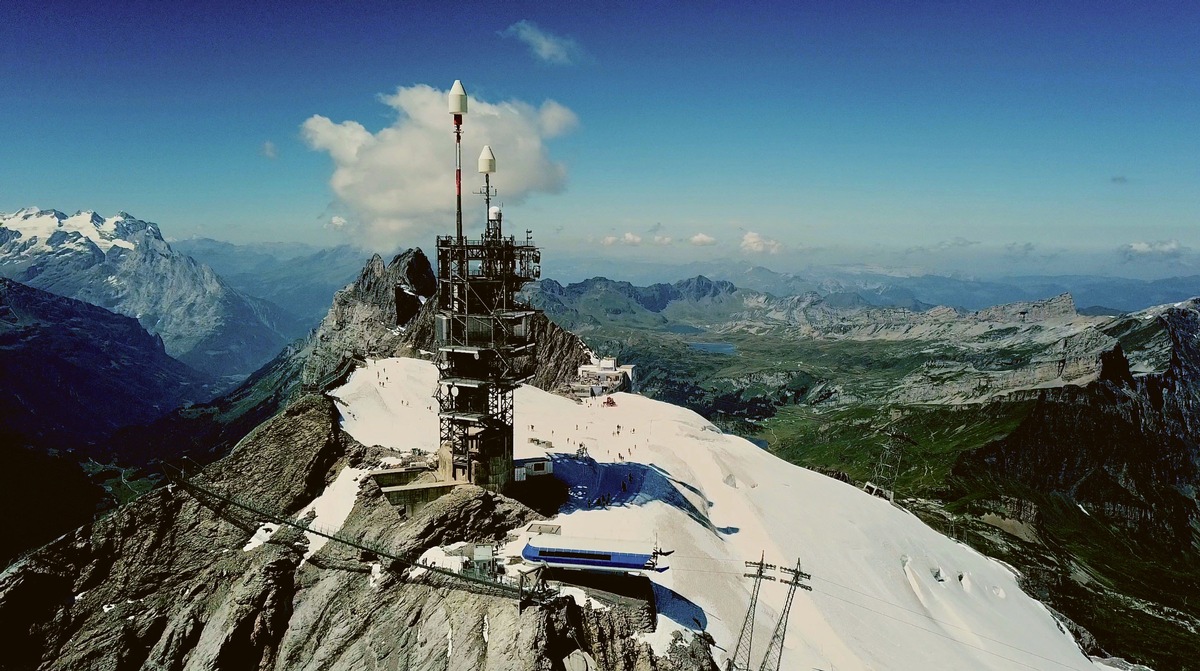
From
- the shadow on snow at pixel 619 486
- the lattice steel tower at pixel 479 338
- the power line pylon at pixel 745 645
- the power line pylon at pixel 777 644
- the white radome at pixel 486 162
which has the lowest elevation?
the power line pylon at pixel 777 644

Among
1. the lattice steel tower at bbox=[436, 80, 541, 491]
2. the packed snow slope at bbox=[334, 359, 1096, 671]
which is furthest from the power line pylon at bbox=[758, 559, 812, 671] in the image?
the lattice steel tower at bbox=[436, 80, 541, 491]

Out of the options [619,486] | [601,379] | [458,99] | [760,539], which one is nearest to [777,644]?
[760,539]

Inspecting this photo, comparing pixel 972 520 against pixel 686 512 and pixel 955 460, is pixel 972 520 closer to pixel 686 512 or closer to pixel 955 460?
pixel 955 460

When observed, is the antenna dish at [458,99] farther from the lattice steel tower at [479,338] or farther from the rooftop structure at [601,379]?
the rooftop structure at [601,379]

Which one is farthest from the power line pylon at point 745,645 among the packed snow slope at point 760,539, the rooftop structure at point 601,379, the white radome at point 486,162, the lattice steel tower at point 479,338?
the rooftop structure at point 601,379

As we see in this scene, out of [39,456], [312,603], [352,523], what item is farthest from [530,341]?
[39,456]

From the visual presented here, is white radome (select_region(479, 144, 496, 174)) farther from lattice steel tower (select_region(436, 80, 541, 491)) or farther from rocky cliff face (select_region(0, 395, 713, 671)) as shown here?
rocky cliff face (select_region(0, 395, 713, 671))

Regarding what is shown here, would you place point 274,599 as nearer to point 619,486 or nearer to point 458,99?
point 619,486
